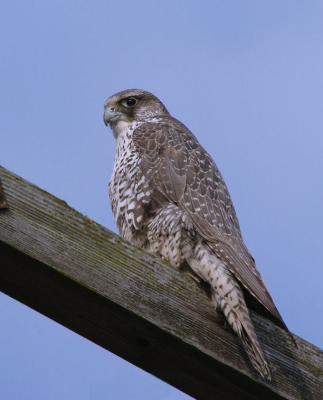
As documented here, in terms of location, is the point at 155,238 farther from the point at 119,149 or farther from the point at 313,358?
the point at 313,358

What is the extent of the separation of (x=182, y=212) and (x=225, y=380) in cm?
231

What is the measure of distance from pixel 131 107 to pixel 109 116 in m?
0.34

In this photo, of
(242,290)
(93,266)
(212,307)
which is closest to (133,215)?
(242,290)

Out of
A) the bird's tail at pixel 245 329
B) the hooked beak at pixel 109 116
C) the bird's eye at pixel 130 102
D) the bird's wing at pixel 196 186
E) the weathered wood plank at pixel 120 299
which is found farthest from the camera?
the bird's eye at pixel 130 102

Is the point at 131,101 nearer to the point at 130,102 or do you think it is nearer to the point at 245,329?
the point at 130,102

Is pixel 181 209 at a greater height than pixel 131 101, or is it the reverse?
pixel 131 101

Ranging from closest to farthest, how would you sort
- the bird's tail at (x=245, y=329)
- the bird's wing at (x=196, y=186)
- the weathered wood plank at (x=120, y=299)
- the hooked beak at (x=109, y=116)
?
the weathered wood plank at (x=120, y=299)
the bird's tail at (x=245, y=329)
the bird's wing at (x=196, y=186)
the hooked beak at (x=109, y=116)

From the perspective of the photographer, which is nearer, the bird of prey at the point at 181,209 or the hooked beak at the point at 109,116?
the bird of prey at the point at 181,209

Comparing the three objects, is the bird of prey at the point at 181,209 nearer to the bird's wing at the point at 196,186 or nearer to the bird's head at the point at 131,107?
the bird's wing at the point at 196,186

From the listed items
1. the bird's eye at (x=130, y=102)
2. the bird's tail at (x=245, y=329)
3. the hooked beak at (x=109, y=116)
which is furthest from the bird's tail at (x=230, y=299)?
the bird's eye at (x=130, y=102)

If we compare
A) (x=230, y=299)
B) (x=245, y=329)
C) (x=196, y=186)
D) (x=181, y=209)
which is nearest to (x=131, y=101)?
(x=196, y=186)

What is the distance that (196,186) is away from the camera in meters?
4.81

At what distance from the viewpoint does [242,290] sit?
3318mm

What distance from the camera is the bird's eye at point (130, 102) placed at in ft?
22.2
